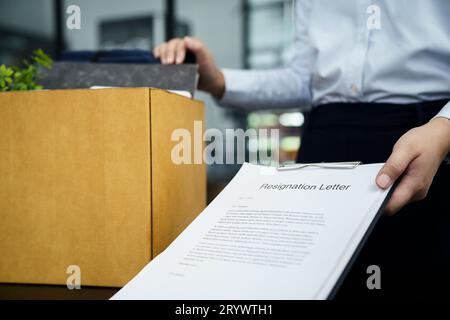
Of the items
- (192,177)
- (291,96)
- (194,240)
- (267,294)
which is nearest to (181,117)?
(192,177)

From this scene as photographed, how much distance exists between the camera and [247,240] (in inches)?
20.2

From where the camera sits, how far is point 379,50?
2.78 feet

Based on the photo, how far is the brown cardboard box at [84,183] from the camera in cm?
61

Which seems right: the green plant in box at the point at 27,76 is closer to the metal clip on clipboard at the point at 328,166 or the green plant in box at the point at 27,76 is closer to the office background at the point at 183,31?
the metal clip on clipboard at the point at 328,166

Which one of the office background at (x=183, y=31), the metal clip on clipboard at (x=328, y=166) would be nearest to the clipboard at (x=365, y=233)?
the metal clip on clipboard at (x=328, y=166)

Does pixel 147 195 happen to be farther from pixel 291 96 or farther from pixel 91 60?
pixel 291 96

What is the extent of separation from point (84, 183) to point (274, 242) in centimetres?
31

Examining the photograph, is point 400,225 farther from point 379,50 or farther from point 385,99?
point 379,50

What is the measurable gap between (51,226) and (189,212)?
24cm

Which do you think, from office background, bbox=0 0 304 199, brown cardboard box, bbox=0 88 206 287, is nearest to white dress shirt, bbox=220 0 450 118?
brown cardboard box, bbox=0 88 206 287

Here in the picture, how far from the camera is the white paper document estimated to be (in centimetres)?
44

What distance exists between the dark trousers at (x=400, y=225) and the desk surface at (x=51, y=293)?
1.27 ft

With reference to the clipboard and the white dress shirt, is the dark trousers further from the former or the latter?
the clipboard

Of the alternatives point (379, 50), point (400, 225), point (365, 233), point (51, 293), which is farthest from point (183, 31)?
point (365, 233)
